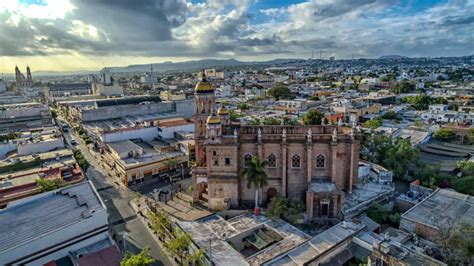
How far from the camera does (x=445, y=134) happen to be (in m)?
64.8

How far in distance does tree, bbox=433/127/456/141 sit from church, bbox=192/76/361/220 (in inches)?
1509

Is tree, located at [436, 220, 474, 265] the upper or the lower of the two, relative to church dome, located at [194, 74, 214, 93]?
lower

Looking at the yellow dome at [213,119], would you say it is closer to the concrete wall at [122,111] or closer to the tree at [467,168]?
the tree at [467,168]

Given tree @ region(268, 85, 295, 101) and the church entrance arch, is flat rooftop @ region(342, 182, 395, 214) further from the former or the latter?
tree @ region(268, 85, 295, 101)

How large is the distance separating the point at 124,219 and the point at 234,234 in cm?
1587

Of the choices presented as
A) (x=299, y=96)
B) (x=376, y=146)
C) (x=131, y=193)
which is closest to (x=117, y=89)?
(x=299, y=96)

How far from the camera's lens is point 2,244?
26750 millimetres

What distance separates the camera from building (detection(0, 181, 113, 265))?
26547mm

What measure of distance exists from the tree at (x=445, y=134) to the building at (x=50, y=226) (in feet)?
218

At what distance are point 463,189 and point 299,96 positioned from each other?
93622mm

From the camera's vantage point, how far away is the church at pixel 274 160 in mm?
36969

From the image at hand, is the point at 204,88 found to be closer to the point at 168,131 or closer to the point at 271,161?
the point at 271,161

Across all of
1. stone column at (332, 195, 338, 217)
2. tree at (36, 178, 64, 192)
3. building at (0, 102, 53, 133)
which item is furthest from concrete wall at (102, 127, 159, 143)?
stone column at (332, 195, 338, 217)

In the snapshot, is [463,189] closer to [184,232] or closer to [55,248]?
[184,232]
